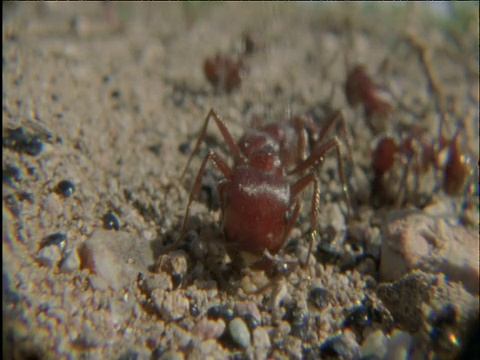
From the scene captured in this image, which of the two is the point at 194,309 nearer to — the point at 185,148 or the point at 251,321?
the point at 251,321

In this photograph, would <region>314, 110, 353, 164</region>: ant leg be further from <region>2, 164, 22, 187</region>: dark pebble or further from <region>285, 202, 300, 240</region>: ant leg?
<region>2, 164, 22, 187</region>: dark pebble

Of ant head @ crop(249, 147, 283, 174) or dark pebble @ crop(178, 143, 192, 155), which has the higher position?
ant head @ crop(249, 147, 283, 174)

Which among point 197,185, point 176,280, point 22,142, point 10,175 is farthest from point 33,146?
point 176,280

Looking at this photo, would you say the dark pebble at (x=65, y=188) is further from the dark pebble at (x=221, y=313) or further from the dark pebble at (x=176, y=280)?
the dark pebble at (x=221, y=313)

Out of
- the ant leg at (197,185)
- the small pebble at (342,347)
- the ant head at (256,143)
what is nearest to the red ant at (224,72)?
the ant head at (256,143)

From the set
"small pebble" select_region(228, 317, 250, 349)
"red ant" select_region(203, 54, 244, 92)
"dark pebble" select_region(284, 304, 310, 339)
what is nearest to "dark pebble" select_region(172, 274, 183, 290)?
"small pebble" select_region(228, 317, 250, 349)

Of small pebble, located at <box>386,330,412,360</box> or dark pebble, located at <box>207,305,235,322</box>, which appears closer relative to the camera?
small pebble, located at <box>386,330,412,360</box>
